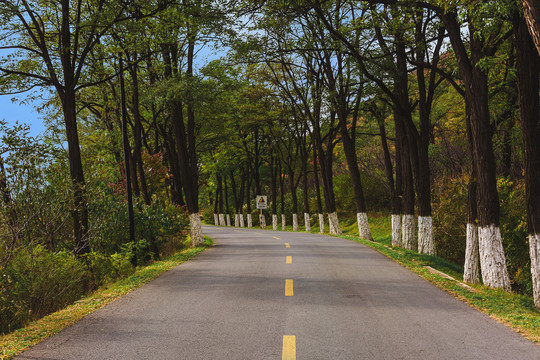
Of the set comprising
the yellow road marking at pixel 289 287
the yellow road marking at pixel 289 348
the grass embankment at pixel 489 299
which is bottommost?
the grass embankment at pixel 489 299

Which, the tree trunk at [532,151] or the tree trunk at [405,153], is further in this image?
the tree trunk at [405,153]

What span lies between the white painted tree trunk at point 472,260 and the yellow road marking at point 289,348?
27.5ft

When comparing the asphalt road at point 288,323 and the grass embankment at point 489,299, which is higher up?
the asphalt road at point 288,323

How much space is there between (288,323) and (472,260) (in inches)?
329

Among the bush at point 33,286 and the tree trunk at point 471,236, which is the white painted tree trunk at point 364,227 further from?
the bush at point 33,286

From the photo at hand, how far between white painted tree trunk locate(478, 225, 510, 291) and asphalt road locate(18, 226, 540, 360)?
6.26 ft

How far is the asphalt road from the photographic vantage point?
6.03 meters

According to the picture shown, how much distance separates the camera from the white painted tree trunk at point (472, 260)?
1336 cm

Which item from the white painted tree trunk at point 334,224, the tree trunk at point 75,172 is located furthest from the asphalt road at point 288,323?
the white painted tree trunk at point 334,224

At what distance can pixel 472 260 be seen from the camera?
13664 millimetres

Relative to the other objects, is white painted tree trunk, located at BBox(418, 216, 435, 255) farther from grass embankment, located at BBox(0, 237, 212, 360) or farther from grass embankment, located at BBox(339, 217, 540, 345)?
grass embankment, located at BBox(0, 237, 212, 360)

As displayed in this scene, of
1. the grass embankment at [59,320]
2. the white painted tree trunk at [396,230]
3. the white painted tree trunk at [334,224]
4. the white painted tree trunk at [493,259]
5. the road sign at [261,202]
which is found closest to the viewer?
the grass embankment at [59,320]

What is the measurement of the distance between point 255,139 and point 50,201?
3539 centimetres

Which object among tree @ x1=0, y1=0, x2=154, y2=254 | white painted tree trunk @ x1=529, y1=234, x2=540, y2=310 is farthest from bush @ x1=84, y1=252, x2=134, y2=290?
white painted tree trunk @ x1=529, y1=234, x2=540, y2=310
